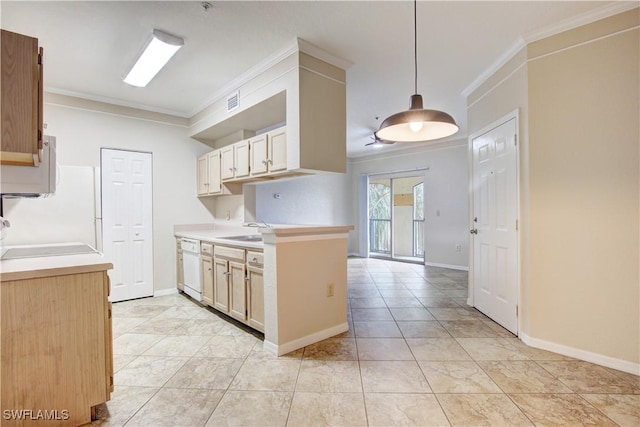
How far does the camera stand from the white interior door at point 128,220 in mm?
3896

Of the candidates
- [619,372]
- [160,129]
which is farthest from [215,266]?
[619,372]

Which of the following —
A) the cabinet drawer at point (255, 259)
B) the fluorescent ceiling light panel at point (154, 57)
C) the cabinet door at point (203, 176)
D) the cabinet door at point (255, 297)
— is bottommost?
the cabinet door at point (255, 297)

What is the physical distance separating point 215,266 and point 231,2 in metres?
2.47

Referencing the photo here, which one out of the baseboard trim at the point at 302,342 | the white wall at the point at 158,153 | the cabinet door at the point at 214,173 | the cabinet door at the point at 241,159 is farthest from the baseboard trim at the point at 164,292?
the baseboard trim at the point at 302,342

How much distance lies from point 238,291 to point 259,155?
1.43 m

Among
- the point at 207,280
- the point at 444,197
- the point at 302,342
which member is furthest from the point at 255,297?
the point at 444,197

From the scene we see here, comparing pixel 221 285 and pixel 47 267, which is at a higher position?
pixel 47 267

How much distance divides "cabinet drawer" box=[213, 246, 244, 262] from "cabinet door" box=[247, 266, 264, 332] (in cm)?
17

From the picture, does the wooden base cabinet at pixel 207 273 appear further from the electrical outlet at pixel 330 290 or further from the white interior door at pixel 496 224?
the white interior door at pixel 496 224

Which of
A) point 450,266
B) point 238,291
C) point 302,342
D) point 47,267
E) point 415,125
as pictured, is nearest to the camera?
point 47,267

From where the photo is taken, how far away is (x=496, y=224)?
3.11 meters

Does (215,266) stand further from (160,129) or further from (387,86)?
(387,86)

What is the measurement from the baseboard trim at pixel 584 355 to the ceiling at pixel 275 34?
2.54 metres

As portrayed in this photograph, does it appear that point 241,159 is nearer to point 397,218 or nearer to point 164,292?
point 164,292
